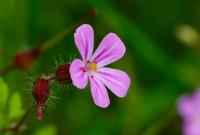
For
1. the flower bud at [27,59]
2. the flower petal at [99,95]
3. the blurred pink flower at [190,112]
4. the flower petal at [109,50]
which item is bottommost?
the blurred pink flower at [190,112]

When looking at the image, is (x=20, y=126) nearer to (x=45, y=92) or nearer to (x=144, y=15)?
(x=45, y=92)

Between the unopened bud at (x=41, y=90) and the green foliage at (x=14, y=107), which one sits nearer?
the unopened bud at (x=41, y=90)

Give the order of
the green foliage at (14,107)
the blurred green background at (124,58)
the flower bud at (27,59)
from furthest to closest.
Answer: the blurred green background at (124,58), the green foliage at (14,107), the flower bud at (27,59)

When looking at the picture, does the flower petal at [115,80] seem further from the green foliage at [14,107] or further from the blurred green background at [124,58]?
the blurred green background at [124,58]

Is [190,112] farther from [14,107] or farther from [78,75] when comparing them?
[78,75]

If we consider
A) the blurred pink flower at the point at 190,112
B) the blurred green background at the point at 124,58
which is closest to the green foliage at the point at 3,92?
the blurred green background at the point at 124,58

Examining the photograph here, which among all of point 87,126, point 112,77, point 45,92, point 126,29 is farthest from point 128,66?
point 45,92
